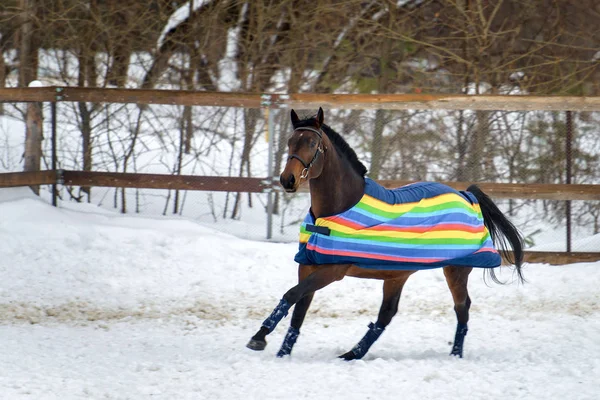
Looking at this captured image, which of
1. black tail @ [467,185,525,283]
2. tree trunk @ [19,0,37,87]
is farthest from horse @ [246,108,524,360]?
tree trunk @ [19,0,37,87]

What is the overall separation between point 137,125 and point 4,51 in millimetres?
3260

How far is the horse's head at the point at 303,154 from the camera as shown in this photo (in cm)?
473

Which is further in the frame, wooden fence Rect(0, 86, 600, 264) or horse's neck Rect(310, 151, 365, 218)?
wooden fence Rect(0, 86, 600, 264)

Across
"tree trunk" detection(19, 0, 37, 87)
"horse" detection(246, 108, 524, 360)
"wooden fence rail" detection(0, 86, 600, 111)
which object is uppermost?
"tree trunk" detection(19, 0, 37, 87)

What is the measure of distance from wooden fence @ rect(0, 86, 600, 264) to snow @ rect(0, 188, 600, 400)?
0.37 metres

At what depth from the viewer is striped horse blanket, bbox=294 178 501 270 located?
5.05 metres

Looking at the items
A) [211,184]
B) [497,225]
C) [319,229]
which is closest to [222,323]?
[319,229]

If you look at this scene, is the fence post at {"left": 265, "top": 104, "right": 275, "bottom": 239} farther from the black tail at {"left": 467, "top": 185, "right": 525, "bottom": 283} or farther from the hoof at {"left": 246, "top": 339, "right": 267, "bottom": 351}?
the hoof at {"left": 246, "top": 339, "right": 267, "bottom": 351}

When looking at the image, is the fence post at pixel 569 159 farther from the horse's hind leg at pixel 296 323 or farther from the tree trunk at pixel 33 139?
the tree trunk at pixel 33 139

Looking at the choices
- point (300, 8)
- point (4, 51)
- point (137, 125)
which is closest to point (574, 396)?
point (137, 125)

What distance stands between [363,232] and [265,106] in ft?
13.6

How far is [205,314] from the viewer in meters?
6.80

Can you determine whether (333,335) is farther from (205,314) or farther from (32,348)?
(32,348)

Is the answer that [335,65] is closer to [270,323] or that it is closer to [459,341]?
[459,341]
